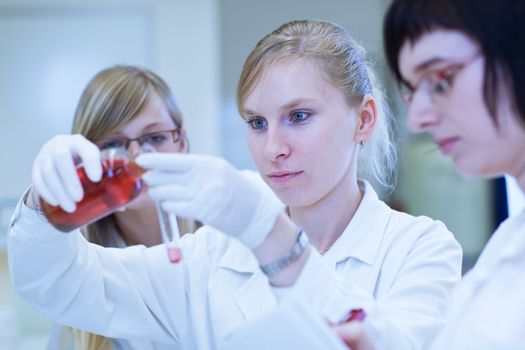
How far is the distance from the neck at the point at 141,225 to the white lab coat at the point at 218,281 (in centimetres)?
41

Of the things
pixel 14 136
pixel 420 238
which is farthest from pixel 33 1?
pixel 420 238

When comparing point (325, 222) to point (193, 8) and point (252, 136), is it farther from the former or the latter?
point (193, 8)

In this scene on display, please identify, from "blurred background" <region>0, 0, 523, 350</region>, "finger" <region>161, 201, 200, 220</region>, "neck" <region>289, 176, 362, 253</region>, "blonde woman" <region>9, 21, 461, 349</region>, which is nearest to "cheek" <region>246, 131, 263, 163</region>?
"blonde woman" <region>9, 21, 461, 349</region>

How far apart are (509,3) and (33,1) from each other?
358cm

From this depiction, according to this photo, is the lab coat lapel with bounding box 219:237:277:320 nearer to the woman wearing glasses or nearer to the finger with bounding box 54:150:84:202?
the woman wearing glasses

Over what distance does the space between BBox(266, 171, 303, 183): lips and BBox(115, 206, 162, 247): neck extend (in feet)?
2.15

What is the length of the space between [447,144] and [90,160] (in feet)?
1.90

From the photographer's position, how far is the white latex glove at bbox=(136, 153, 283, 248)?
100 cm

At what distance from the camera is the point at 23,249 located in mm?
1303

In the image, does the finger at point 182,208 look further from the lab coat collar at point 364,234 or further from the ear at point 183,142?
the ear at point 183,142

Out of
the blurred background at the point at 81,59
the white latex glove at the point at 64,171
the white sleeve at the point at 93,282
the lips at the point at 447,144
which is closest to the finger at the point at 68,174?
the white latex glove at the point at 64,171

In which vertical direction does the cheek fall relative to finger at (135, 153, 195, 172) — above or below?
below

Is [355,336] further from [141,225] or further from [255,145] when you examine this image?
[141,225]

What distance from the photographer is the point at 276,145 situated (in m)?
1.34
